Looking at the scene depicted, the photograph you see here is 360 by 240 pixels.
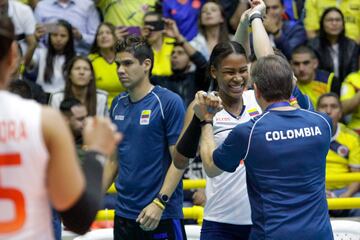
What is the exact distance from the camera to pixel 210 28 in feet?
37.8

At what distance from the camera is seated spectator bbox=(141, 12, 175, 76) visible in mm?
11070

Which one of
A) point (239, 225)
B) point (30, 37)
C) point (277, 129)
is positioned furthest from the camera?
point (30, 37)

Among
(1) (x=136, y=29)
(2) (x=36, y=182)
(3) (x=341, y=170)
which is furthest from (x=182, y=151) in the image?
(1) (x=136, y=29)

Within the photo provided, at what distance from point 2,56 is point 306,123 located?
2.40m

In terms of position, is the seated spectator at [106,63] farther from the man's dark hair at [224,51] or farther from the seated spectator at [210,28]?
the man's dark hair at [224,51]

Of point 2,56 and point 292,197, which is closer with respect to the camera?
point 2,56

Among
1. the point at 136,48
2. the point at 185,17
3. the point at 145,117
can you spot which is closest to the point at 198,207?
the point at 145,117

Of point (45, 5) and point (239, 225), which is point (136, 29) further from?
point (239, 225)

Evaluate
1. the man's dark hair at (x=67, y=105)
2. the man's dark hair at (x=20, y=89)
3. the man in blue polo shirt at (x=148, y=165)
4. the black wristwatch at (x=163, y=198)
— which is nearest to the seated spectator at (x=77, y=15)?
the man's dark hair at (x=67, y=105)

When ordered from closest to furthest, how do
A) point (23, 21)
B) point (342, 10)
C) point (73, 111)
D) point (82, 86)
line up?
point (73, 111), point (82, 86), point (23, 21), point (342, 10)

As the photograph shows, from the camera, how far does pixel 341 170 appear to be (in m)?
10.1

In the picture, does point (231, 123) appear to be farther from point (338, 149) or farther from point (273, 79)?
point (338, 149)

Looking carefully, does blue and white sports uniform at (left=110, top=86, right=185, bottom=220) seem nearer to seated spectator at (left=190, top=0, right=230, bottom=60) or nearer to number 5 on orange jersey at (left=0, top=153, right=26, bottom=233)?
number 5 on orange jersey at (left=0, top=153, right=26, bottom=233)

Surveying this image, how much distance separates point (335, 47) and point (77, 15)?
3.36 meters
